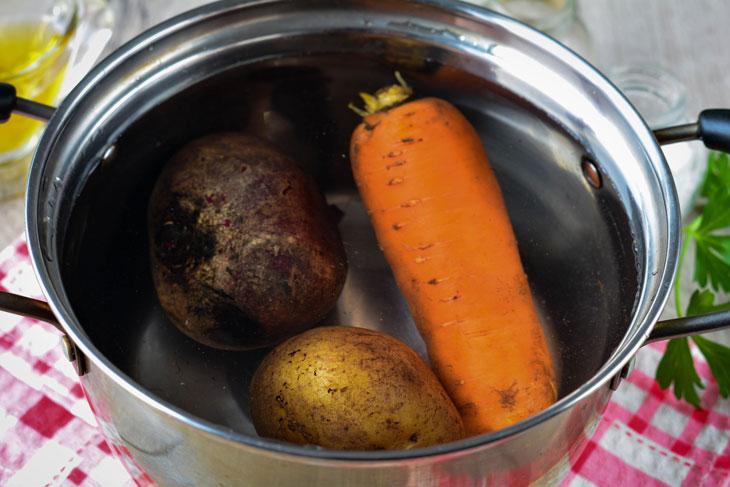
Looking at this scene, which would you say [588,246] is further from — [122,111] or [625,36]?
[625,36]

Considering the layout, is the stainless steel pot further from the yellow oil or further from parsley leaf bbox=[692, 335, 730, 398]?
the yellow oil

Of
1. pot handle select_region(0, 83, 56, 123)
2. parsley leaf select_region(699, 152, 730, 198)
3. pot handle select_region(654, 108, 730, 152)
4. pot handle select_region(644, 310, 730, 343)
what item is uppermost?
pot handle select_region(0, 83, 56, 123)

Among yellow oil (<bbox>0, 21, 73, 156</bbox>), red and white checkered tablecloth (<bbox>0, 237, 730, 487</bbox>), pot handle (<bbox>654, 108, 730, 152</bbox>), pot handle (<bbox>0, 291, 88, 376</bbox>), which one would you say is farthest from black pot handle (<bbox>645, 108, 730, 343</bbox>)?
yellow oil (<bbox>0, 21, 73, 156</bbox>)

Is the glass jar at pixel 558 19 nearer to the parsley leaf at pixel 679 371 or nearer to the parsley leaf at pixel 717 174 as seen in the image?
the parsley leaf at pixel 717 174

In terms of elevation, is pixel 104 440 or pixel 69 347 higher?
pixel 69 347

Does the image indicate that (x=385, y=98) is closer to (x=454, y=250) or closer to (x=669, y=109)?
(x=454, y=250)

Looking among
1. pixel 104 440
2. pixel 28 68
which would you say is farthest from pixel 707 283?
pixel 28 68

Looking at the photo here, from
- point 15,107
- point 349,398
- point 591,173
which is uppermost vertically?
point 15,107
